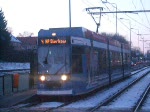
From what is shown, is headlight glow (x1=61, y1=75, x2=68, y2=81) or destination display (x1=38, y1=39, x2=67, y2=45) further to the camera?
destination display (x1=38, y1=39, x2=67, y2=45)

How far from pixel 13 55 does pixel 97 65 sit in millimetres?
40657

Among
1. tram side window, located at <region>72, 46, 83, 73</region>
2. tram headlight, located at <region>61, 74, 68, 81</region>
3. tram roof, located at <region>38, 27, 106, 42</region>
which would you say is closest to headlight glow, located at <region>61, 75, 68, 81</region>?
tram headlight, located at <region>61, 74, 68, 81</region>

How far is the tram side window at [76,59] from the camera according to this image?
845 inches

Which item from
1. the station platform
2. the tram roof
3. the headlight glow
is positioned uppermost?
the tram roof

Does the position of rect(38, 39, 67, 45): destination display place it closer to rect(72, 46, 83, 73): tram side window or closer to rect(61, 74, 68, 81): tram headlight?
rect(72, 46, 83, 73): tram side window

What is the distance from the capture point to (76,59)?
71.1 feet

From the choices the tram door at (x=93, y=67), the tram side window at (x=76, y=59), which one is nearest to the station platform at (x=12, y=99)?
the tram side window at (x=76, y=59)

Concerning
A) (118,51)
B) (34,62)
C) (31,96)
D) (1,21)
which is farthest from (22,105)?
(1,21)

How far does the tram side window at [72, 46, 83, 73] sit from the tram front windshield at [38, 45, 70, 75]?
36 centimetres

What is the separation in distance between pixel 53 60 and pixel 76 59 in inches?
46.2

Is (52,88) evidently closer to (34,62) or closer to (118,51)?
(34,62)

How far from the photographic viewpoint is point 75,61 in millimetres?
21578

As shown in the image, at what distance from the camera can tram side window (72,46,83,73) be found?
70.4ft

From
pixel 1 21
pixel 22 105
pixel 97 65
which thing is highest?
pixel 1 21
